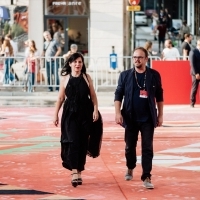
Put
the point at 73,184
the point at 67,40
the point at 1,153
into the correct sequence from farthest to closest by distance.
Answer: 1. the point at 67,40
2. the point at 1,153
3. the point at 73,184

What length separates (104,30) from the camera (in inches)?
1318

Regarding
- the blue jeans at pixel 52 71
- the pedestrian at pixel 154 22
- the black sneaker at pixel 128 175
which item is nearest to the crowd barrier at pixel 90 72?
the blue jeans at pixel 52 71

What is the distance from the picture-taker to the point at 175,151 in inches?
583

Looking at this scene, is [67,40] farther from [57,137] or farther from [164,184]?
[164,184]

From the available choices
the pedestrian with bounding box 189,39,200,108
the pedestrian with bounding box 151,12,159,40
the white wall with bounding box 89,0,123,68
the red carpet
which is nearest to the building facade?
the white wall with bounding box 89,0,123,68

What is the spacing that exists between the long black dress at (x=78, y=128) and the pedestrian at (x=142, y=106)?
1.36 ft

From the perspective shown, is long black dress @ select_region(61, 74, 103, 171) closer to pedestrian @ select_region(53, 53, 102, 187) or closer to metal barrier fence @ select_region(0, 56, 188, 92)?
pedestrian @ select_region(53, 53, 102, 187)

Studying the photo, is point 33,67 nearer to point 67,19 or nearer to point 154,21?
point 67,19

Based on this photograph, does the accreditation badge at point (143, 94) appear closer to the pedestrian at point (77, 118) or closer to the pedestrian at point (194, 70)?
the pedestrian at point (77, 118)

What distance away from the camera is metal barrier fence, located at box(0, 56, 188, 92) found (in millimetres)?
27281

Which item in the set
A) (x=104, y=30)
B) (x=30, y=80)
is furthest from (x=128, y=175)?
(x=104, y=30)

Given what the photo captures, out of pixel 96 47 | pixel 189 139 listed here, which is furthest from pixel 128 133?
pixel 96 47

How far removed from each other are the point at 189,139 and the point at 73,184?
5616mm

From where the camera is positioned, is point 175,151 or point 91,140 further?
point 175,151
